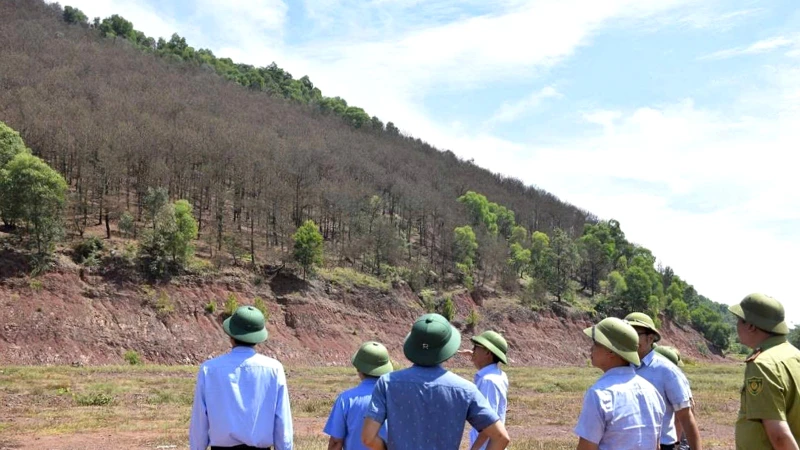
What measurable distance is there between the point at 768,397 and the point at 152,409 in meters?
18.0

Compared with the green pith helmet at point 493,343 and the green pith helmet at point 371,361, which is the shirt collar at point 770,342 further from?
the green pith helmet at point 371,361

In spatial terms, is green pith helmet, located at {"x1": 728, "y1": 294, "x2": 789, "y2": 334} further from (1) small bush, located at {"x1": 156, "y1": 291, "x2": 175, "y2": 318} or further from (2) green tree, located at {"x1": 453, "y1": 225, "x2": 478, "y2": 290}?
(2) green tree, located at {"x1": 453, "y1": 225, "x2": 478, "y2": 290}

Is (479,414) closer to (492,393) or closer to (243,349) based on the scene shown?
(492,393)

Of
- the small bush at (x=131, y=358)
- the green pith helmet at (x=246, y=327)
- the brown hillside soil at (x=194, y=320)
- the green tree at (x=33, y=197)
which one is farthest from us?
the green tree at (x=33, y=197)

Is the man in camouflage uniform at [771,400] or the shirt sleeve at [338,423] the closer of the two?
A: the man in camouflage uniform at [771,400]

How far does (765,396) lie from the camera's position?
4.07 m

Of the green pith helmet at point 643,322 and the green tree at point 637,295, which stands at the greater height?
the green pith helmet at point 643,322

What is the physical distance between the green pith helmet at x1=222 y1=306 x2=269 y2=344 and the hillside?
37.0 metres

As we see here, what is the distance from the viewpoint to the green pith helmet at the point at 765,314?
4480 mm

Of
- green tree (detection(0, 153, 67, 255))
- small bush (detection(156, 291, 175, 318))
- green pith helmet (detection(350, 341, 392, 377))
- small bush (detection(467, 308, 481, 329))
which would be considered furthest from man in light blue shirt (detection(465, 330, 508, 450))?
small bush (detection(467, 308, 481, 329))

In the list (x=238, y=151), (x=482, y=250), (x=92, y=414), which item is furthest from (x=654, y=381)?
(x=238, y=151)

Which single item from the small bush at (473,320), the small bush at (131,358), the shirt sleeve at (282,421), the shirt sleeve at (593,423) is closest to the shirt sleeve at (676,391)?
the shirt sleeve at (593,423)

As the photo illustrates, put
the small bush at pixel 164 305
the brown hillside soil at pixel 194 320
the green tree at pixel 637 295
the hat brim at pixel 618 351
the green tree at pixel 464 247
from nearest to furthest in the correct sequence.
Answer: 1. the hat brim at pixel 618 351
2. the brown hillside soil at pixel 194 320
3. the small bush at pixel 164 305
4. the green tree at pixel 464 247
5. the green tree at pixel 637 295

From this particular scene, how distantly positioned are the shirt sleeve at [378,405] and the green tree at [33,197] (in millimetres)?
43985
